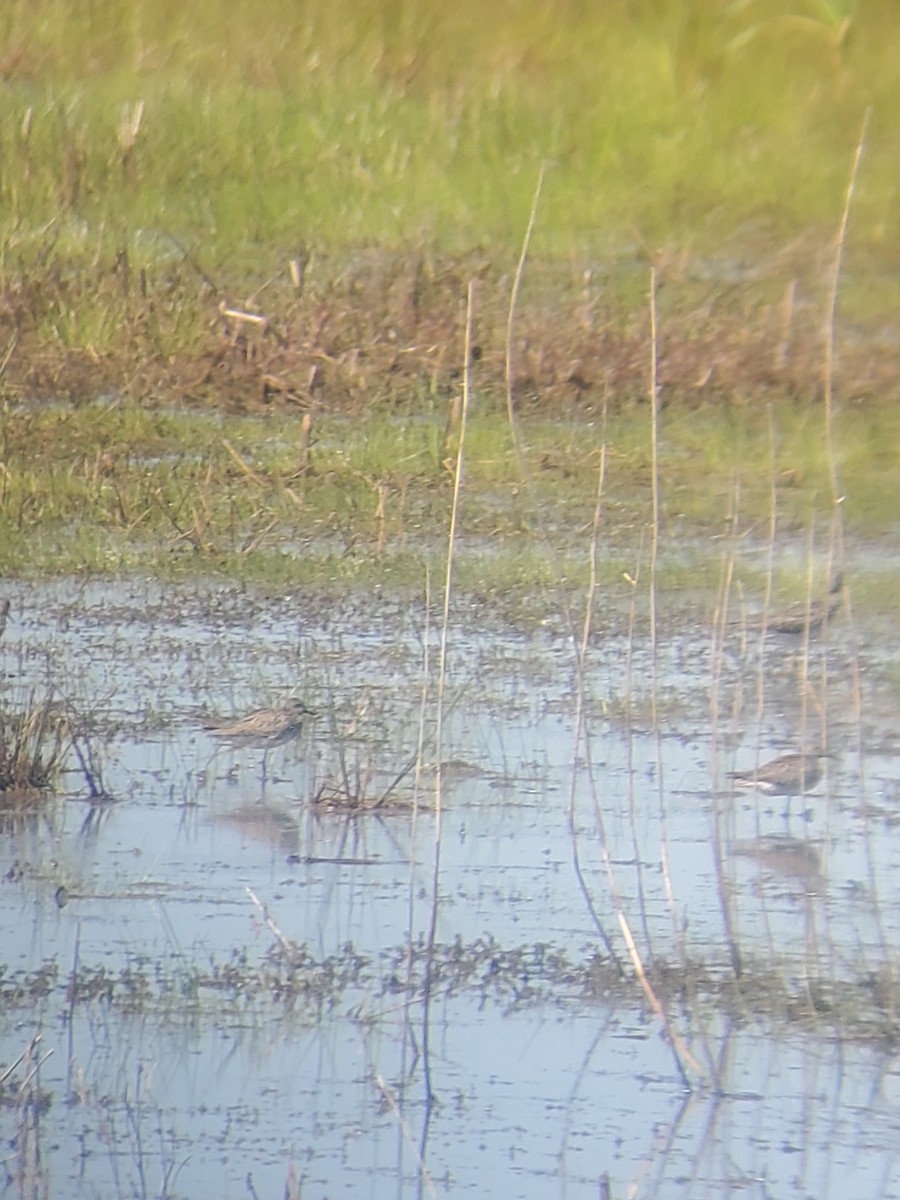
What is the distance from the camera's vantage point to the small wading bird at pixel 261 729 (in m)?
5.11

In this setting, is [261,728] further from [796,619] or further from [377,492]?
[377,492]

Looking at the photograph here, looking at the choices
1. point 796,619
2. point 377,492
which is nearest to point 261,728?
point 796,619

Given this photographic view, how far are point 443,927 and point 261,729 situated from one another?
1027 mm

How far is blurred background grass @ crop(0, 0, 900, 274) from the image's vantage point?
27.7ft

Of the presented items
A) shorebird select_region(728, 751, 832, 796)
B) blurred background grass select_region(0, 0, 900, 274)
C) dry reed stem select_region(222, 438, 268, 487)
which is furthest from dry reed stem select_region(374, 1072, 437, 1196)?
blurred background grass select_region(0, 0, 900, 274)

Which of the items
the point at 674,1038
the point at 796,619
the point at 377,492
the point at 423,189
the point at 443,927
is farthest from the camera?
the point at 423,189

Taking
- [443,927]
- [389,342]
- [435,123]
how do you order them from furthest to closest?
[435,123] → [389,342] → [443,927]

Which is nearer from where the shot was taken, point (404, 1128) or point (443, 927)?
point (404, 1128)

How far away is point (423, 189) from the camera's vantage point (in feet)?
27.9

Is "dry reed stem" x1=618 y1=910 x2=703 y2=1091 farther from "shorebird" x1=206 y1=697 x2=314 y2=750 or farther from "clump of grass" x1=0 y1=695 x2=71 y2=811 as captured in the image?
"shorebird" x1=206 y1=697 x2=314 y2=750

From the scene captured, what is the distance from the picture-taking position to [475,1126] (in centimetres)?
347

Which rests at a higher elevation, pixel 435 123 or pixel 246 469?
pixel 435 123

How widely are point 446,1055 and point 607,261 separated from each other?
4.95 m

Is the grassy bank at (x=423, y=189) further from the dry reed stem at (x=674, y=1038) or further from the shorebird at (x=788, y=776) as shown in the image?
the dry reed stem at (x=674, y=1038)
